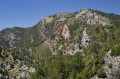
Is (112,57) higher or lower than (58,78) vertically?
higher

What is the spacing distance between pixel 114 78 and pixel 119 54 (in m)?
25.1

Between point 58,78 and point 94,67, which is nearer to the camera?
point 94,67

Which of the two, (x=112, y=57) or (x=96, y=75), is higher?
(x=112, y=57)

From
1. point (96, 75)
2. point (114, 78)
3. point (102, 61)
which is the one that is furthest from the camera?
point (102, 61)

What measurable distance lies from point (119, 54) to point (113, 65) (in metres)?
13.7

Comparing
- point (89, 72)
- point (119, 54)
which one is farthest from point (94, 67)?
point (119, 54)

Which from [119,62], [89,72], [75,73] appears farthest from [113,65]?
[75,73]

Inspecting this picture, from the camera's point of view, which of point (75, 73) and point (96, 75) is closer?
point (96, 75)

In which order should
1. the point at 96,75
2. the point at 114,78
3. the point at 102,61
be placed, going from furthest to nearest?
the point at 102,61, the point at 96,75, the point at 114,78

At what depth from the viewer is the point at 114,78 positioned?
551 ft

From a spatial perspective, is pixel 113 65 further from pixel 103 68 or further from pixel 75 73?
pixel 75 73

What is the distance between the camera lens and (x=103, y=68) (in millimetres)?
182625

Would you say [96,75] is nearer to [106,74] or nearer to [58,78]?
[106,74]

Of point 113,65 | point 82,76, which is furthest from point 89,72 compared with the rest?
point 113,65
